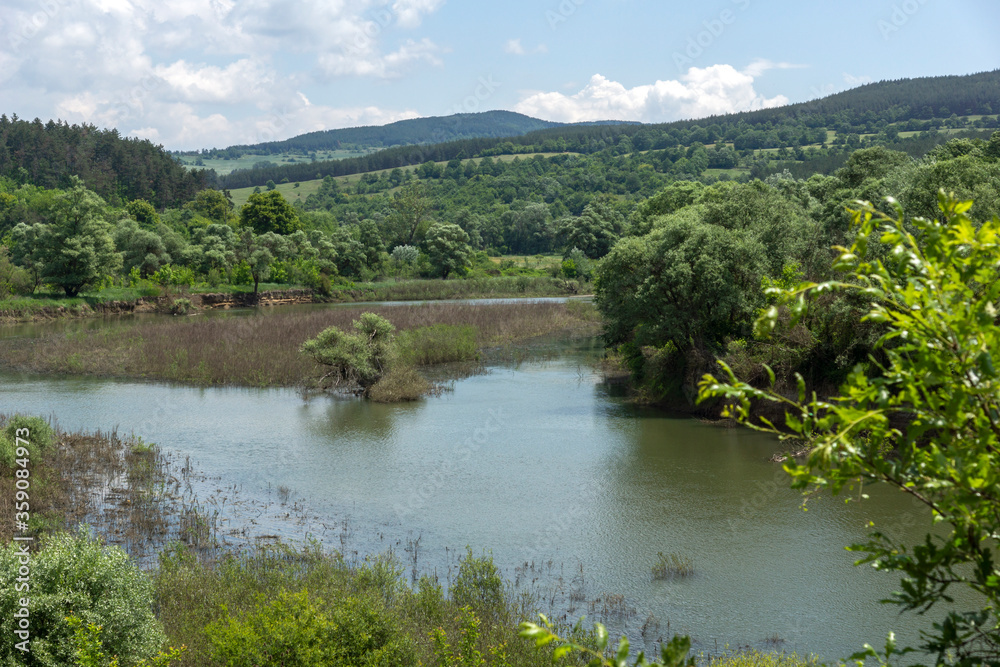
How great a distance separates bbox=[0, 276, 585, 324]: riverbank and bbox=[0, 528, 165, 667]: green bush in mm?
40452

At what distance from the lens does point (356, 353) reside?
22.9 metres

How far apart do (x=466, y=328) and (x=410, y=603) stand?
24.6m

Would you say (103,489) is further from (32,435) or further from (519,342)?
(519,342)

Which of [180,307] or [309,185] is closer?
[180,307]

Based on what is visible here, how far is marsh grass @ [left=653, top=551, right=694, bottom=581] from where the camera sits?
34.0 feet

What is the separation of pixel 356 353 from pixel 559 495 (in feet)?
35.0

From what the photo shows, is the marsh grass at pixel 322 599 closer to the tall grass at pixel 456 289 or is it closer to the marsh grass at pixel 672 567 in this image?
the marsh grass at pixel 672 567

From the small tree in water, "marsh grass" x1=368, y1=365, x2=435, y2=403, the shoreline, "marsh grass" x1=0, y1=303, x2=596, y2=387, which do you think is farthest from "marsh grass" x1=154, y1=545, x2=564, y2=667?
the shoreline

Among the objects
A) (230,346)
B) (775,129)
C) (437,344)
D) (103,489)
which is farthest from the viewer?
(775,129)

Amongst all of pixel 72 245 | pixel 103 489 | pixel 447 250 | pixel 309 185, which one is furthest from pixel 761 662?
pixel 309 185

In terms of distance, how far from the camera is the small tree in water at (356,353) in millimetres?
22859

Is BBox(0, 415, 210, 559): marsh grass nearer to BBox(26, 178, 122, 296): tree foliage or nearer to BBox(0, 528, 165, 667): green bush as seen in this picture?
BBox(0, 528, 165, 667): green bush

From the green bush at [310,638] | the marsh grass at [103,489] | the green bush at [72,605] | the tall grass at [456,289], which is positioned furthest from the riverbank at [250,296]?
the green bush at [310,638]

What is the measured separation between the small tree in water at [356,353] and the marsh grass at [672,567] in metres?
13.5
